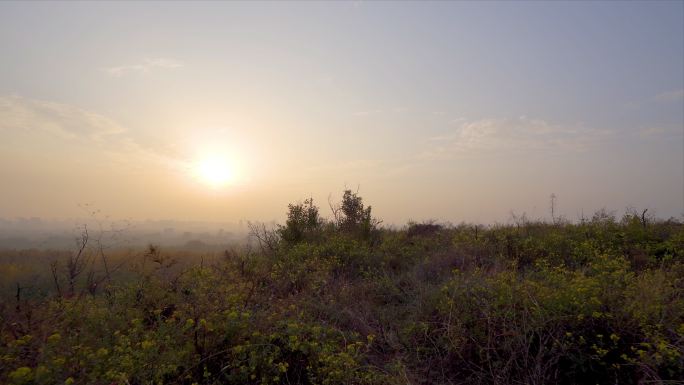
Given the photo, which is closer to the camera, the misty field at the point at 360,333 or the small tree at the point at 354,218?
the misty field at the point at 360,333

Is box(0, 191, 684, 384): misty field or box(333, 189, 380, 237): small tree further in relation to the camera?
box(333, 189, 380, 237): small tree

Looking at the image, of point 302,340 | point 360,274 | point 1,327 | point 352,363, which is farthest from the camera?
point 360,274

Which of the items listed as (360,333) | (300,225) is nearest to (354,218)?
(300,225)

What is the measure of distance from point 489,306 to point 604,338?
1.14m

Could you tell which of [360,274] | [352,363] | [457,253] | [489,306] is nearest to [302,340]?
[352,363]

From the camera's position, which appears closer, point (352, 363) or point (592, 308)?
point (352, 363)

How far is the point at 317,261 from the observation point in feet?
27.2

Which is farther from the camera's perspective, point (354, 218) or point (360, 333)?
point (354, 218)

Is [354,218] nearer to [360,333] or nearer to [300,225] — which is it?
[300,225]

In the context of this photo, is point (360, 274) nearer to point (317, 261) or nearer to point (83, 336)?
point (317, 261)

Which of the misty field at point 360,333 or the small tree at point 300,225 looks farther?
the small tree at point 300,225

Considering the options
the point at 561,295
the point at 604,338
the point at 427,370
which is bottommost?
the point at 427,370

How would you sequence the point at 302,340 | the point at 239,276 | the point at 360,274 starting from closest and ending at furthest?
the point at 302,340 → the point at 239,276 → the point at 360,274

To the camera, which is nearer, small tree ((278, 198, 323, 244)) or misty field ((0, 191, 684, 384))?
misty field ((0, 191, 684, 384))
